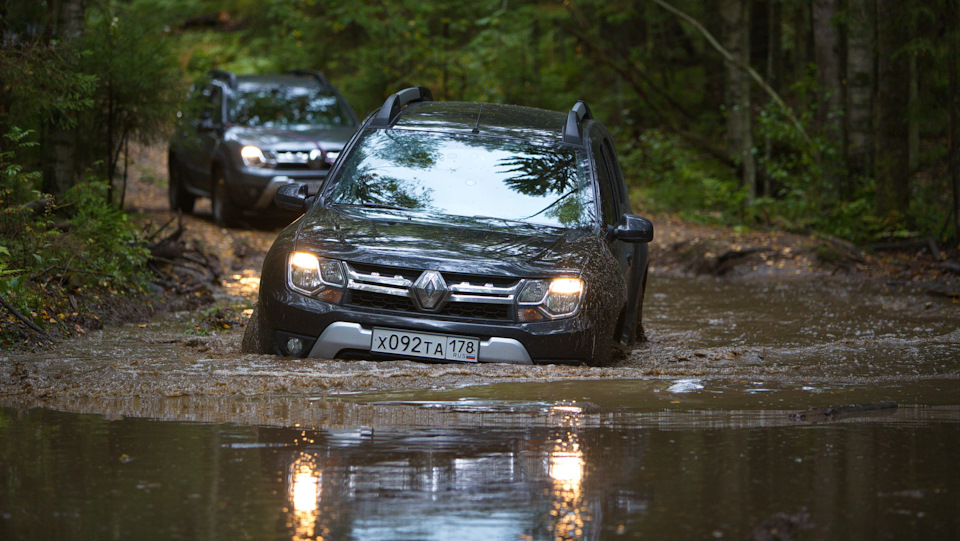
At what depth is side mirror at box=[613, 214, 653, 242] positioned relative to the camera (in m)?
6.89

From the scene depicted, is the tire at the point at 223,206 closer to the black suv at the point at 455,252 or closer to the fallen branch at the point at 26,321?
the black suv at the point at 455,252

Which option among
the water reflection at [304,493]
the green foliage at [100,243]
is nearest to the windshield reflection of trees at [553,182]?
the water reflection at [304,493]

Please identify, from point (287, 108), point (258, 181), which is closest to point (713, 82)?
point (287, 108)

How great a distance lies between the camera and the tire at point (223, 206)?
1495 cm

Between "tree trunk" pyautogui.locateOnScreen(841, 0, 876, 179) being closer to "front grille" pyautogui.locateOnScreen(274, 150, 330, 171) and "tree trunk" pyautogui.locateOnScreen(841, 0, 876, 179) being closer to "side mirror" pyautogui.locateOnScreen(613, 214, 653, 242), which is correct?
"front grille" pyautogui.locateOnScreen(274, 150, 330, 171)

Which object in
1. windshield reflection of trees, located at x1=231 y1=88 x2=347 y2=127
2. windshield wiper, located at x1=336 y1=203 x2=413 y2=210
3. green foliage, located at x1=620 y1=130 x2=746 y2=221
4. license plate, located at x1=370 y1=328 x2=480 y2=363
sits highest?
windshield reflection of trees, located at x1=231 y1=88 x2=347 y2=127

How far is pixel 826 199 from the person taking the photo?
659 inches

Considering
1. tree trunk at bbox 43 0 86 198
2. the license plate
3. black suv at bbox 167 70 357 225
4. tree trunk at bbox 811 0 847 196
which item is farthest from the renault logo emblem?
tree trunk at bbox 811 0 847 196

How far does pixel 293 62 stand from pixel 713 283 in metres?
15.1

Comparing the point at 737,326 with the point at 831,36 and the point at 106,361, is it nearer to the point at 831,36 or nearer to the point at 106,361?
the point at 106,361

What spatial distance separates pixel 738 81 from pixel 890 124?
4869mm

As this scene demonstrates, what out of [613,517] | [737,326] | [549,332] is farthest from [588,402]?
[737,326]

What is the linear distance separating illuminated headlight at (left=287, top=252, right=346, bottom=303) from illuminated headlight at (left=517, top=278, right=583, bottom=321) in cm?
100

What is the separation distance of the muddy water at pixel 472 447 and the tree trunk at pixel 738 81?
39.8 feet
